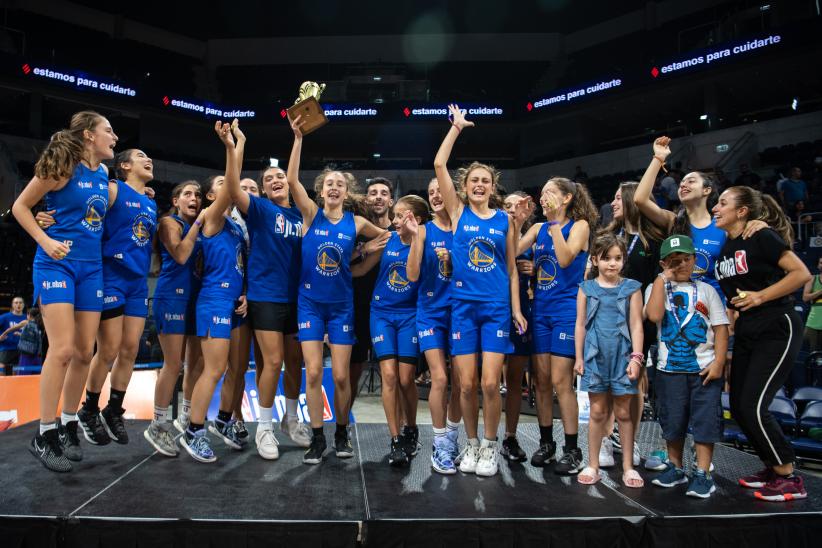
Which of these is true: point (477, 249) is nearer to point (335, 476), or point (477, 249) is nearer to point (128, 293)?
point (335, 476)

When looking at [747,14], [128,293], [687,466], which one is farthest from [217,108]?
[687,466]

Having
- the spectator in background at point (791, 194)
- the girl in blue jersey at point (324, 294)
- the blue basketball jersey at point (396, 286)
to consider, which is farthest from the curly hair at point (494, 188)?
the spectator in background at point (791, 194)

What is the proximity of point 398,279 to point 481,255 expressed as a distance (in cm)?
65

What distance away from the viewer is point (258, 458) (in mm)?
4125

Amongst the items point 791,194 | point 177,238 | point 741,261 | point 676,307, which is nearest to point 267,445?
point 177,238

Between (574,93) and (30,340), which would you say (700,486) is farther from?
(574,93)

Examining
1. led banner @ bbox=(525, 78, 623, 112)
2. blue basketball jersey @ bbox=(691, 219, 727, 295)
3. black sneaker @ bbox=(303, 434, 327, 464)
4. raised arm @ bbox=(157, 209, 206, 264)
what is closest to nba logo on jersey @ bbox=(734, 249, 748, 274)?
blue basketball jersey @ bbox=(691, 219, 727, 295)

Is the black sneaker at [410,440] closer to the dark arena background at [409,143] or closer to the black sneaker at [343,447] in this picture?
the dark arena background at [409,143]

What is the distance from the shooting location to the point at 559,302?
4.12 meters

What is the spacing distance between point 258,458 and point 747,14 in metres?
19.6

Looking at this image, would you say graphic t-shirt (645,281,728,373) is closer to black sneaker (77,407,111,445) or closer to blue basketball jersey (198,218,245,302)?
blue basketball jersey (198,218,245,302)

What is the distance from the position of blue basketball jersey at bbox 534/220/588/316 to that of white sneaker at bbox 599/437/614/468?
970 mm

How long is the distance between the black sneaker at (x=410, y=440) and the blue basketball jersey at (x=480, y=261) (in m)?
1.09

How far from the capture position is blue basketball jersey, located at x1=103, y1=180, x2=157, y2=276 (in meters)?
3.89
